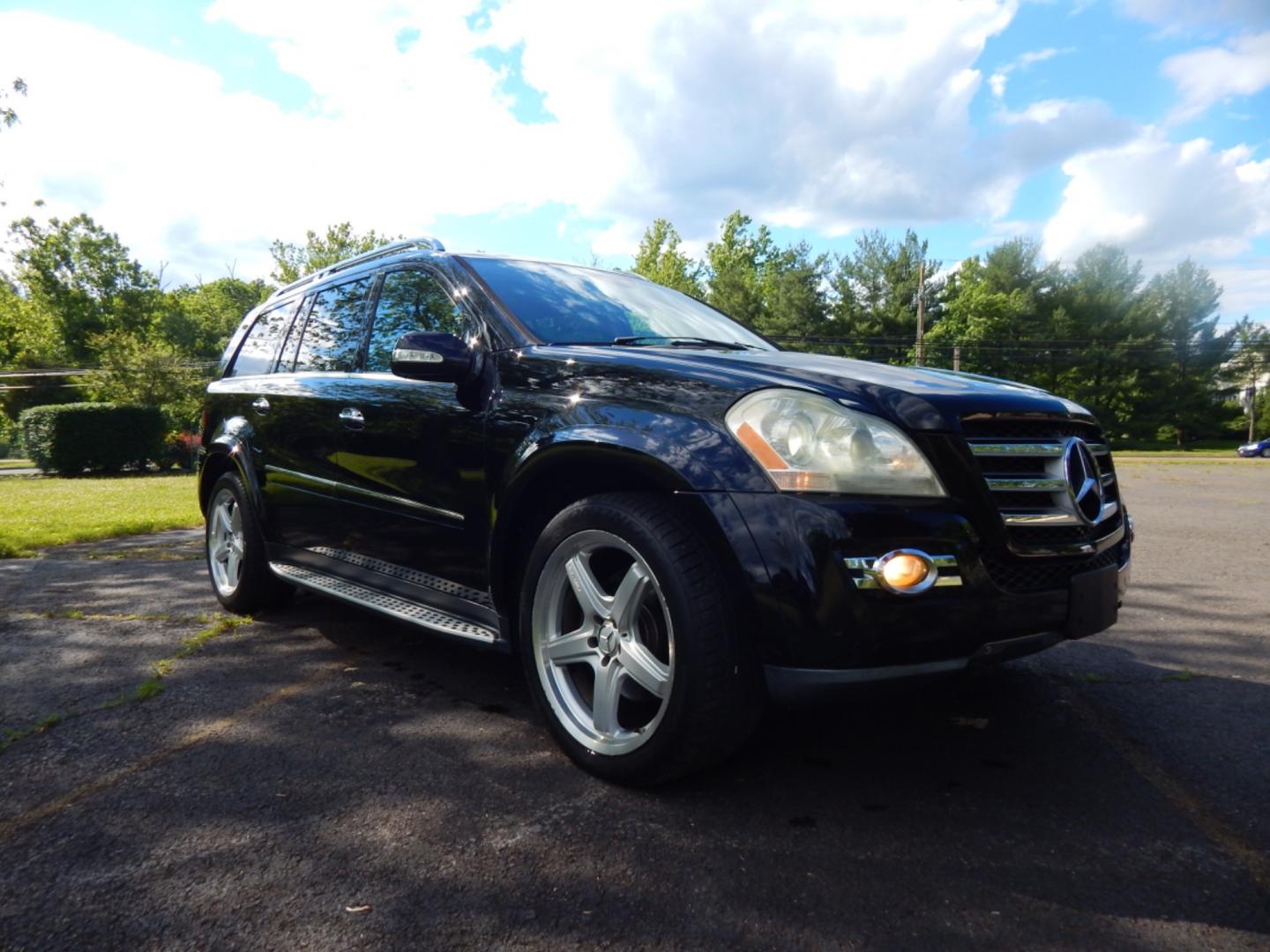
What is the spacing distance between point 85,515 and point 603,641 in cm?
1008

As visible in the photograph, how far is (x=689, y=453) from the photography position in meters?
2.35

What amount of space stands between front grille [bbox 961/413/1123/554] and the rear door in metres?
1.59

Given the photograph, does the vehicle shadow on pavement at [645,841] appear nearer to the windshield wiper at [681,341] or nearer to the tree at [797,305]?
the windshield wiper at [681,341]

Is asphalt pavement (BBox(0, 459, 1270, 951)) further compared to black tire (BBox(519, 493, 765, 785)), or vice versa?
black tire (BBox(519, 493, 765, 785))

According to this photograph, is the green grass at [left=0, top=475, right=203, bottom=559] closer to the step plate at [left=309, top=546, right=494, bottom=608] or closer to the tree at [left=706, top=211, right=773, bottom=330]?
the step plate at [left=309, top=546, right=494, bottom=608]

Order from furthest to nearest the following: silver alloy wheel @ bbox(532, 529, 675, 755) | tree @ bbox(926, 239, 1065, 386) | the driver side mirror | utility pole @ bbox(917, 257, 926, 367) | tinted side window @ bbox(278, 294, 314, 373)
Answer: tree @ bbox(926, 239, 1065, 386), utility pole @ bbox(917, 257, 926, 367), tinted side window @ bbox(278, 294, 314, 373), the driver side mirror, silver alloy wheel @ bbox(532, 529, 675, 755)

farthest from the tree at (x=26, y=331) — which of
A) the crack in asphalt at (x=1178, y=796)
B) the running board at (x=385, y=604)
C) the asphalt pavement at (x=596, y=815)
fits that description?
the crack in asphalt at (x=1178, y=796)

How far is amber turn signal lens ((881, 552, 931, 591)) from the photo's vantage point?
2.12 meters

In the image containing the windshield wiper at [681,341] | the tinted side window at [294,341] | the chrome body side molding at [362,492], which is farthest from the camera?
the tinted side window at [294,341]

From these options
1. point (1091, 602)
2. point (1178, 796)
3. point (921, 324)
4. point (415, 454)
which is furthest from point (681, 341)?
point (921, 324)

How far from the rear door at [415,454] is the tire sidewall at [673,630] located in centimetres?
35

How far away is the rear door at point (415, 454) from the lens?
9.98 ft

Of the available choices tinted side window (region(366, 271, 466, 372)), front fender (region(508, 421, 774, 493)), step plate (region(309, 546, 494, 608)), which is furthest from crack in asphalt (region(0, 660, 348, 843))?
front fender (region(508, 421, 774, 493))

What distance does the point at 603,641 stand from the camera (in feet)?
8.51
